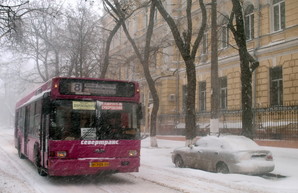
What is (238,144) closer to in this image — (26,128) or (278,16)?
(26,128)

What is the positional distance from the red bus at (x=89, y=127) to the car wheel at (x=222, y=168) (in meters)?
3.17

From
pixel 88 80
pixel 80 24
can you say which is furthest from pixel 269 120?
pixel 80 24

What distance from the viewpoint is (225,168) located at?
12.9 metres

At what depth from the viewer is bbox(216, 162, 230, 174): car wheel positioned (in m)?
12.9

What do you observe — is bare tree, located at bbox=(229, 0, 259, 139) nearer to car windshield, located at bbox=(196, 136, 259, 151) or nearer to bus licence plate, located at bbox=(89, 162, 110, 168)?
car windshield, located at bbox=(196, 136, 259, 151)

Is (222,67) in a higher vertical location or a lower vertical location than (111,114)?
higher

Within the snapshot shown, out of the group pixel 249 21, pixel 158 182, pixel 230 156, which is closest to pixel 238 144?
pixel 230 156

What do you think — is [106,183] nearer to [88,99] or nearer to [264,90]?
[88,99]

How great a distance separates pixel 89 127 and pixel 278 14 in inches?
718

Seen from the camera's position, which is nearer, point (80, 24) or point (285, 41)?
point (285, 41)

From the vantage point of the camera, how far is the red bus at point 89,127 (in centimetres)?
1070

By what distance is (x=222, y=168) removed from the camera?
1312 cm

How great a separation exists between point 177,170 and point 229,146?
222 cm

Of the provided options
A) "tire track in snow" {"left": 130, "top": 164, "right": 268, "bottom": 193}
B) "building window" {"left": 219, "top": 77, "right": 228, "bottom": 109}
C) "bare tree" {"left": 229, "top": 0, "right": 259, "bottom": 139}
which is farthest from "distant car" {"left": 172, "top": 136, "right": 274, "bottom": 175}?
"building window" {"left": 219, "top": 77, "right": 228, "bottom": 109}
